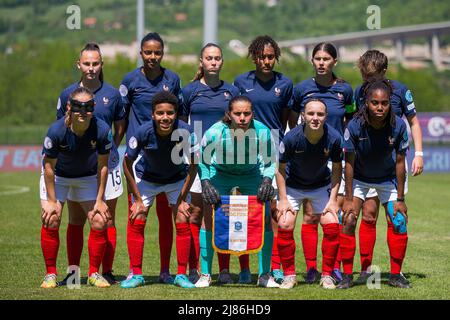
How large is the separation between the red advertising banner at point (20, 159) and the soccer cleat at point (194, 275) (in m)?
22.0

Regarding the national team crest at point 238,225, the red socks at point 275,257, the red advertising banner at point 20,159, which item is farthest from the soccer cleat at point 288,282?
the red advertising banner at point 20,159

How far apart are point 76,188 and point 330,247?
7.96 feet

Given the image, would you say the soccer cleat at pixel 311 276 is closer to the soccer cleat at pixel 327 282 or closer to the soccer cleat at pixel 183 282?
the soccer cleat at pixel 327 282

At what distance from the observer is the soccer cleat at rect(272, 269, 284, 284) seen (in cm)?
938

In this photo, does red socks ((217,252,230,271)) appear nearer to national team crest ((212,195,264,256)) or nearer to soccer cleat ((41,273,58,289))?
national team crest ((212,195,264,256))

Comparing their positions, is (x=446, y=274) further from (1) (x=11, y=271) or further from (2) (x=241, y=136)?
(1) (x=11, y=271)

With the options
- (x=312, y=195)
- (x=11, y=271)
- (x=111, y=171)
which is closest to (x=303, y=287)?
(x=312, y=195)

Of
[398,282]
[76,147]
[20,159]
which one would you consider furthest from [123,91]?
[20,159]

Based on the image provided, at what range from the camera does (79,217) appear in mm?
9500

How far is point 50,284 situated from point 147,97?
6.63 ft

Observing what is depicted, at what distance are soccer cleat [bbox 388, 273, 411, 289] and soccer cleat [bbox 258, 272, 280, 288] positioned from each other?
1067 mm

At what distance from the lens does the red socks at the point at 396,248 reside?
9188 mm

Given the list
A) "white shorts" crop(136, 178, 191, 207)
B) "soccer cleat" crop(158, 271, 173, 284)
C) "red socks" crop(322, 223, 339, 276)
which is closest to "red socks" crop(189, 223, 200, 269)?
"soccer cleat" crop(158, 271, 173, 284)

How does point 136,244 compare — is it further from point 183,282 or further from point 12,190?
point 12,190
